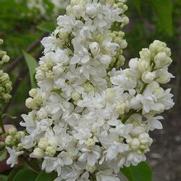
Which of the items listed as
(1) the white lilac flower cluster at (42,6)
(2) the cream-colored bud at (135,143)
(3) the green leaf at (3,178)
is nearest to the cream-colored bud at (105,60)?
(2) the cream-colored bud at (135,143)

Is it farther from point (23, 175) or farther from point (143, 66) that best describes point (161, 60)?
point (23, 175)

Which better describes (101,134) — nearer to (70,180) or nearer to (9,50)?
(70,180)

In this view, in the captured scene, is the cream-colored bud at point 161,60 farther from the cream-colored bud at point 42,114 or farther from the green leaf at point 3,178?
the green leaf at point 3,178

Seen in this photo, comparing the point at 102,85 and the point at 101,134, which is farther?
the point at 102,85

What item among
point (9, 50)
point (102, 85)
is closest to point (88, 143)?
point (102, 85)

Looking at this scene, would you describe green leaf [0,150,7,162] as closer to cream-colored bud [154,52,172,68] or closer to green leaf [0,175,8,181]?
green leaf [0,175,8,181]

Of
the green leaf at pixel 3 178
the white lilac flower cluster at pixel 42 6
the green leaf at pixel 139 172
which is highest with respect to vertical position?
the white lilac flower cluster at pixel 42 6

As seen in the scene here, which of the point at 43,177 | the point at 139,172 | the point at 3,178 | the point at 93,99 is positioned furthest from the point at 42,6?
the point at 93,99
